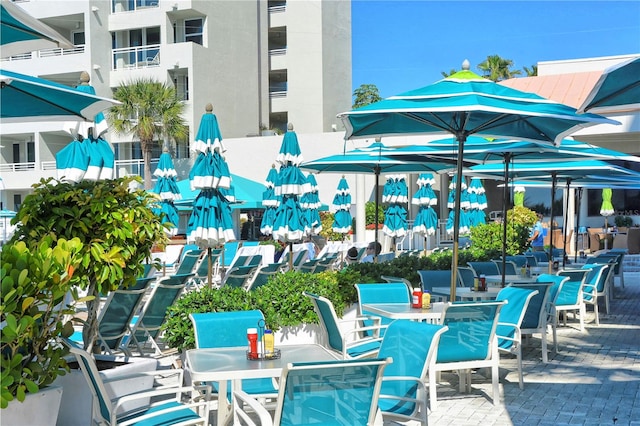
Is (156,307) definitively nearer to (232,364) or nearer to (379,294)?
(379,294)

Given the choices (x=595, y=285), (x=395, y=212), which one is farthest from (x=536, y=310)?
(x=395, y=212)

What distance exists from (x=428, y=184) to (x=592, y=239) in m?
9.91

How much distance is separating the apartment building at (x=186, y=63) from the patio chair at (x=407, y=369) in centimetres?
2830

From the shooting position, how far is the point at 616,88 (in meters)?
6.40

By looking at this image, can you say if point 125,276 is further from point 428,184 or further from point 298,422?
point 428,184

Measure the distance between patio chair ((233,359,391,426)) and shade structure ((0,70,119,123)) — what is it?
257cm

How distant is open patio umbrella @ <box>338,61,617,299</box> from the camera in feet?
22.6

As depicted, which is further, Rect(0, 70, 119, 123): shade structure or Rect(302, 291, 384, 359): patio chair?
Rect(302, 291, 384, 359): patio chair

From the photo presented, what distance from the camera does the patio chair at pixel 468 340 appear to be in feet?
20.8

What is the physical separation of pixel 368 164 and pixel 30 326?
10.0 meters

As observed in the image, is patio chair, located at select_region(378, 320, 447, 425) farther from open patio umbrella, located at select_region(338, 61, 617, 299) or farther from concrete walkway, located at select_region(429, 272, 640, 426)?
open patio umbrella, located at select_region(338, 61, 617, 299)

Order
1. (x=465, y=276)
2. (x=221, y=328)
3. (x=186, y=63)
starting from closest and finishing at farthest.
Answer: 1. (x=221, y=328)
2. (x=465, y=276)
3. (x=186, y=63)

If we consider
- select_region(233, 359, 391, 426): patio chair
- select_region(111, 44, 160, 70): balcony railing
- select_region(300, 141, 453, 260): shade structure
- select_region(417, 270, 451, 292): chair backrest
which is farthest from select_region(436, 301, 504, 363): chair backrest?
select_region(111, 44, 160, 70): balcony railing

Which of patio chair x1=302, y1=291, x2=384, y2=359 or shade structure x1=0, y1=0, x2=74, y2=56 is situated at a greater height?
Result: shade structure x1=0, y1=0, x2=74, y2=56
